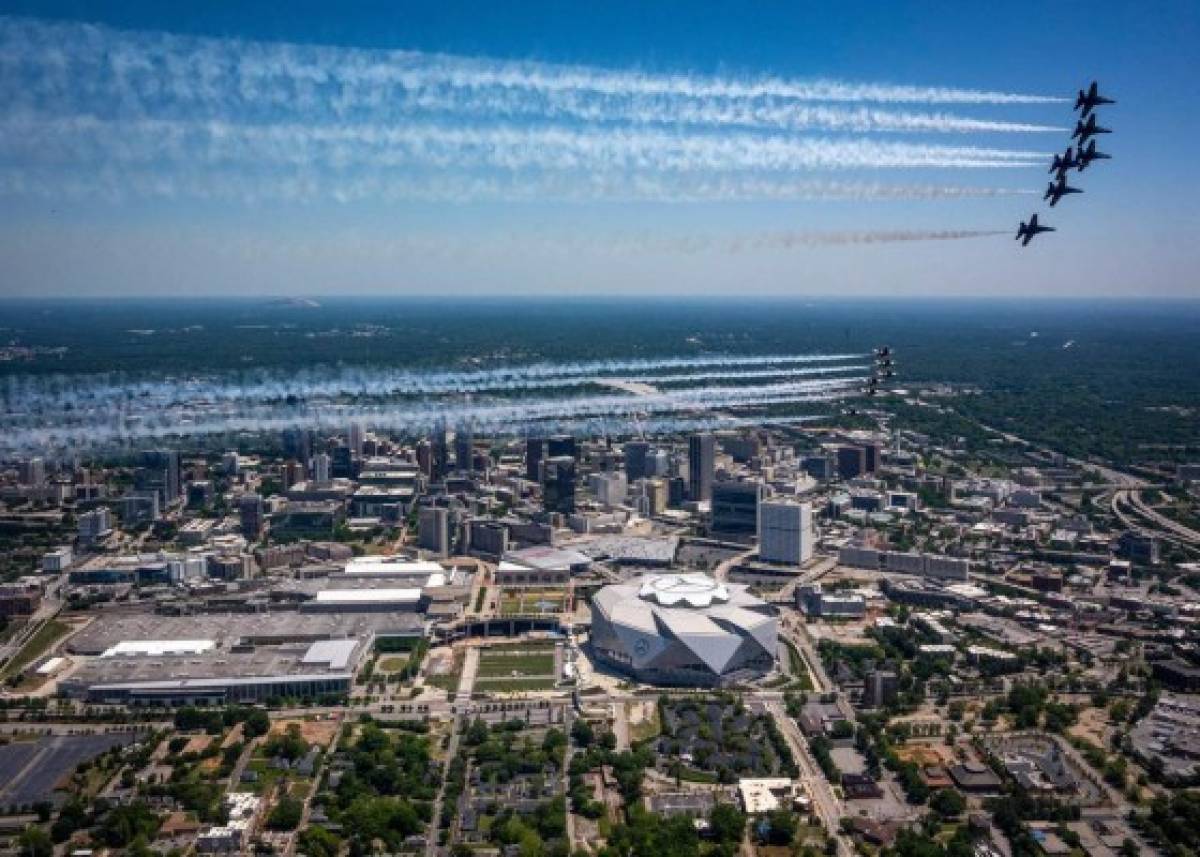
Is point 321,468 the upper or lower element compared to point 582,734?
upper

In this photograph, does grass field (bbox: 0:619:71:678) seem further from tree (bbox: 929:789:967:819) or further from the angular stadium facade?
tree (bbox: 929:789:967:819)

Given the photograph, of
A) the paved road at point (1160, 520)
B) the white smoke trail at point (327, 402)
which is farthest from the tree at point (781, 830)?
the paved road at point (1160, 520)

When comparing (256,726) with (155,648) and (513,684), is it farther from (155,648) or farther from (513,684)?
(155,648)

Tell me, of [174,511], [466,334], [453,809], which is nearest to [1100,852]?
[453,809]

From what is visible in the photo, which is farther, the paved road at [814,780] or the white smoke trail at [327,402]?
the white smoke trail at [327,402]

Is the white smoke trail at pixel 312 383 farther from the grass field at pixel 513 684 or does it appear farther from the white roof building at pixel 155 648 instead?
the grass field at pixel 513 684

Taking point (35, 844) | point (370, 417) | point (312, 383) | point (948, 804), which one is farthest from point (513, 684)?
point (312, 383)
